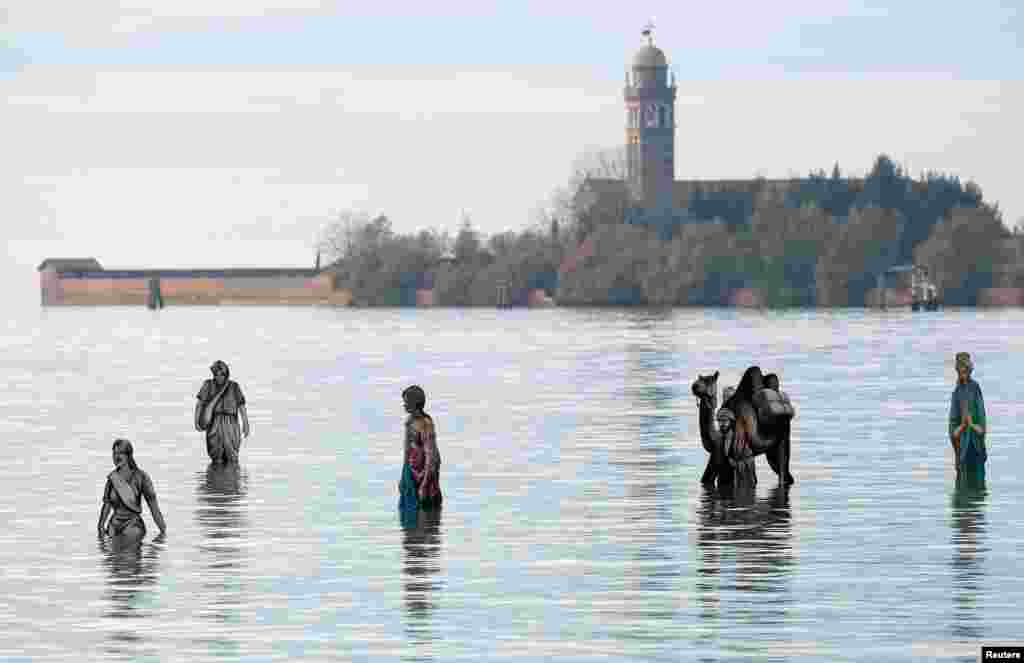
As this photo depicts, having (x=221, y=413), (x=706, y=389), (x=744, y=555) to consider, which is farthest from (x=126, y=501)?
(x=221, y=413)

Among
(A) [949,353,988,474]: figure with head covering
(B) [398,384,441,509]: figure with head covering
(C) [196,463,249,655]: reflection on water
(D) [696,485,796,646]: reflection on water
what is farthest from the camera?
(A) [949,353,988,474]: figure with head covering

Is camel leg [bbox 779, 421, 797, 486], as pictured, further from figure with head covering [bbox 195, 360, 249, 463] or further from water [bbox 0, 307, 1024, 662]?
figure with head covering [bbox 195, 360, 249, 463]

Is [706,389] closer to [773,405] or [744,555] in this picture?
[773,405]

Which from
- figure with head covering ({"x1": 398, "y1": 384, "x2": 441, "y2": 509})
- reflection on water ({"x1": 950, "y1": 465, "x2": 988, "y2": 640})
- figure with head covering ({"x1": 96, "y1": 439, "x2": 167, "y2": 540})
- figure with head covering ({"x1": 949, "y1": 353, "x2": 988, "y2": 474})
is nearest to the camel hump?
figure with head covering ({"x1": 949, "y1": 353, "x2": 988, "y2": 474})

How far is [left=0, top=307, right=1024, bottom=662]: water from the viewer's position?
16609 mm

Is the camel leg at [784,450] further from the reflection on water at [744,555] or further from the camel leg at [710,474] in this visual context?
the camel leg at [710,474]

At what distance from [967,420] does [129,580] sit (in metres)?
11.7

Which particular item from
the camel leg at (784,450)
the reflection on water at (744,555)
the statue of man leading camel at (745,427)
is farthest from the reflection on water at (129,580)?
the camel leg at (784,450)

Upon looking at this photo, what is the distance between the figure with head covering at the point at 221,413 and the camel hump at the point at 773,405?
6.61 meters

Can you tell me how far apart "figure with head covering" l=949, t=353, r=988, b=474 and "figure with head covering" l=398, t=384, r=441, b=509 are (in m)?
5.79

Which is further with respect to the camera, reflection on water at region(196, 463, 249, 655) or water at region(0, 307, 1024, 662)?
reflection on water at region(196, 463, 249, 655)

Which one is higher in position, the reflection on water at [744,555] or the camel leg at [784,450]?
the camel leg at [784,450]

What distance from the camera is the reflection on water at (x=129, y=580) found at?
16578 mm

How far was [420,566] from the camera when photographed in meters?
20.6
